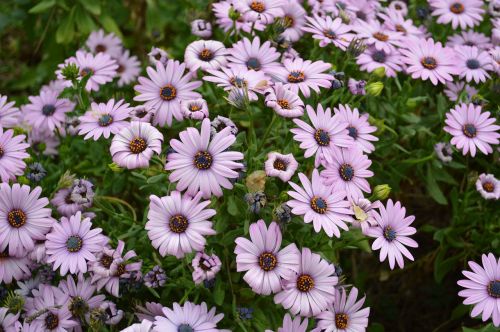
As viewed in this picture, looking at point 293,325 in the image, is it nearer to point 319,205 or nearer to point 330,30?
point 319,205

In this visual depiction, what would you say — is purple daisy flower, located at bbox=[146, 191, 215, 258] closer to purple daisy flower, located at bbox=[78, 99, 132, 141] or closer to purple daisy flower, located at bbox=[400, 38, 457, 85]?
purple daisy flower, located at bbox=[78, 99, 132, 141]

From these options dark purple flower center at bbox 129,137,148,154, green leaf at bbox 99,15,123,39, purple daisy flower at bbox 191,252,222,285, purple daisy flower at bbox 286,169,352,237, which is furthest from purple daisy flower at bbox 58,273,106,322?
green leaf at bbox 99,15,123,39

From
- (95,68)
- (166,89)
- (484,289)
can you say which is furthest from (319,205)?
(95,68)

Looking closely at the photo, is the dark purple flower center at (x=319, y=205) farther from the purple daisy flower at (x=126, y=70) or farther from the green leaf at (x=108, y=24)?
the green leaf at (x=108, y=24)

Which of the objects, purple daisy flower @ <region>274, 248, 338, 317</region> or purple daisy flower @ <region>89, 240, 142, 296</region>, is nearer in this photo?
purple daisy flower @ <region>274, 248, 338, 317</region>

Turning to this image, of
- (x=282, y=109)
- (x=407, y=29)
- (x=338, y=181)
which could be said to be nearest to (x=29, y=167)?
(x=282, y=109)

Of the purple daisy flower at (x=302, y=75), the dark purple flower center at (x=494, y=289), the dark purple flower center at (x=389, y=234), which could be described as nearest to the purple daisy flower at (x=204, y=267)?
the dark purple flower center at (x=389, y=234)
